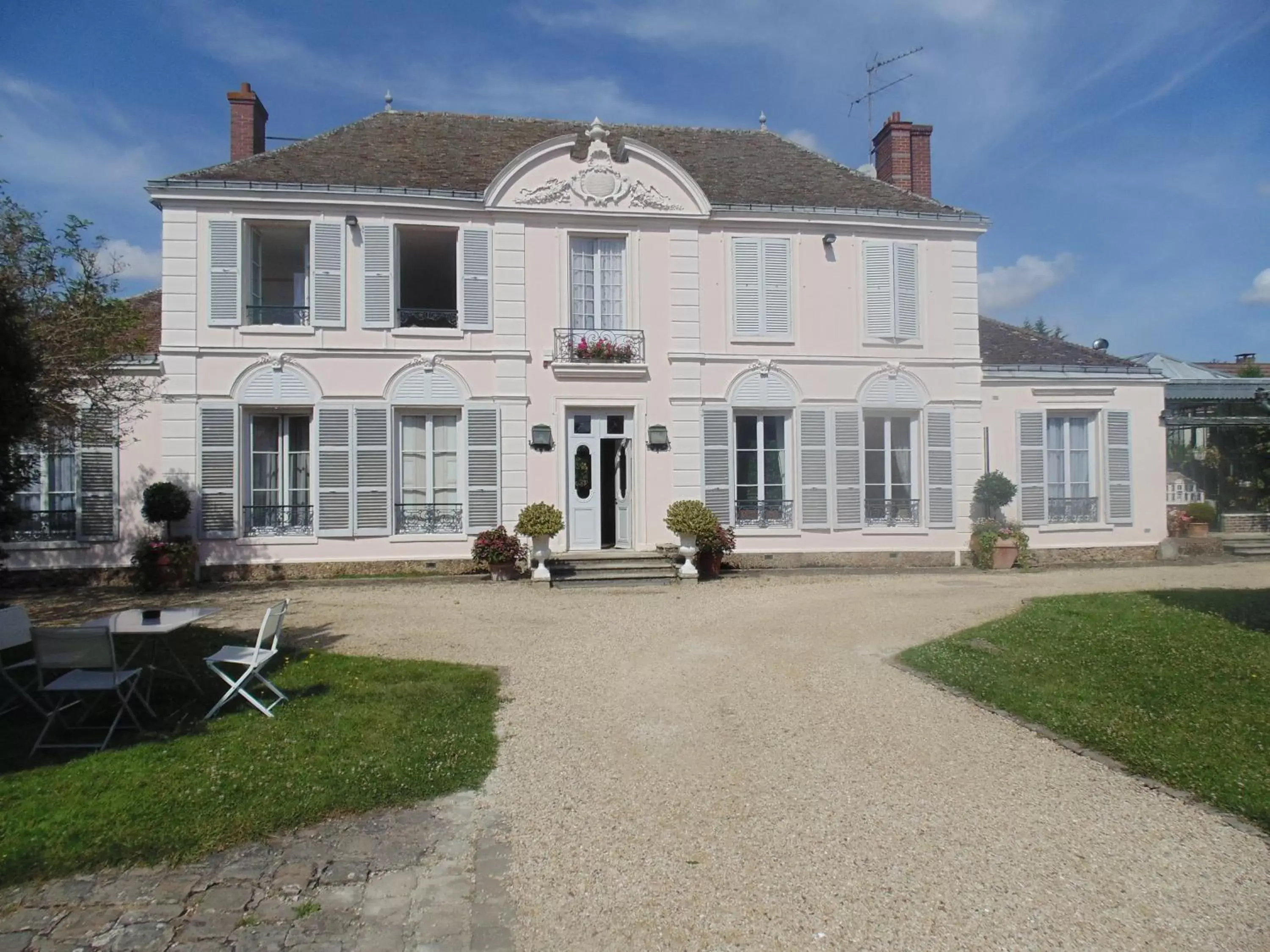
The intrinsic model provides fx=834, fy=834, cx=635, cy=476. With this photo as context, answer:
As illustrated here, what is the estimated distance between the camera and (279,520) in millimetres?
12484

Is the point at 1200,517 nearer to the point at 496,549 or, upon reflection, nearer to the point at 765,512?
the point at 765,512

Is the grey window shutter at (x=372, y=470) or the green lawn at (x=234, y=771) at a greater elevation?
the grey window shutter at (x=372, y=470)

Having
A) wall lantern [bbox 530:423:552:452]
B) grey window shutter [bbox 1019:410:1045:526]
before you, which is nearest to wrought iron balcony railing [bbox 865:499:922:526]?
grey window shutter [bbox 1019:410:1045:526]

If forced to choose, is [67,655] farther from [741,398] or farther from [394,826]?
[741,398]

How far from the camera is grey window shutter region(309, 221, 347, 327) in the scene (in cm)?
1247

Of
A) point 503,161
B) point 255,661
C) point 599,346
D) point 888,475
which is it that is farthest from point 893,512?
point 255,661

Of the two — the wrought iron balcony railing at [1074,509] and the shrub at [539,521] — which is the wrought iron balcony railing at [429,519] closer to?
the shrub at [539,521]

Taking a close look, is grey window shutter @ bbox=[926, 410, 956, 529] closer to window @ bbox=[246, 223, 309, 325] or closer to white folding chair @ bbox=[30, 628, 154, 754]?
window @ bbox=[246, 223, 309, 325]

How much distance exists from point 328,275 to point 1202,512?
17.4m

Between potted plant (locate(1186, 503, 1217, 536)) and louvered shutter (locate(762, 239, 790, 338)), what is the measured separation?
8738mm

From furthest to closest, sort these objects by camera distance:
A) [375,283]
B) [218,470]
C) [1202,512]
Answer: [1202,512] → [375,283] → [218,470]

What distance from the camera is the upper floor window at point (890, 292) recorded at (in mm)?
13852

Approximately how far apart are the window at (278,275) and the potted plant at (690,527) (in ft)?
20.8

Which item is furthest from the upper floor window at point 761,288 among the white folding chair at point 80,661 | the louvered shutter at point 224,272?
the white folding chair at point 80,661
